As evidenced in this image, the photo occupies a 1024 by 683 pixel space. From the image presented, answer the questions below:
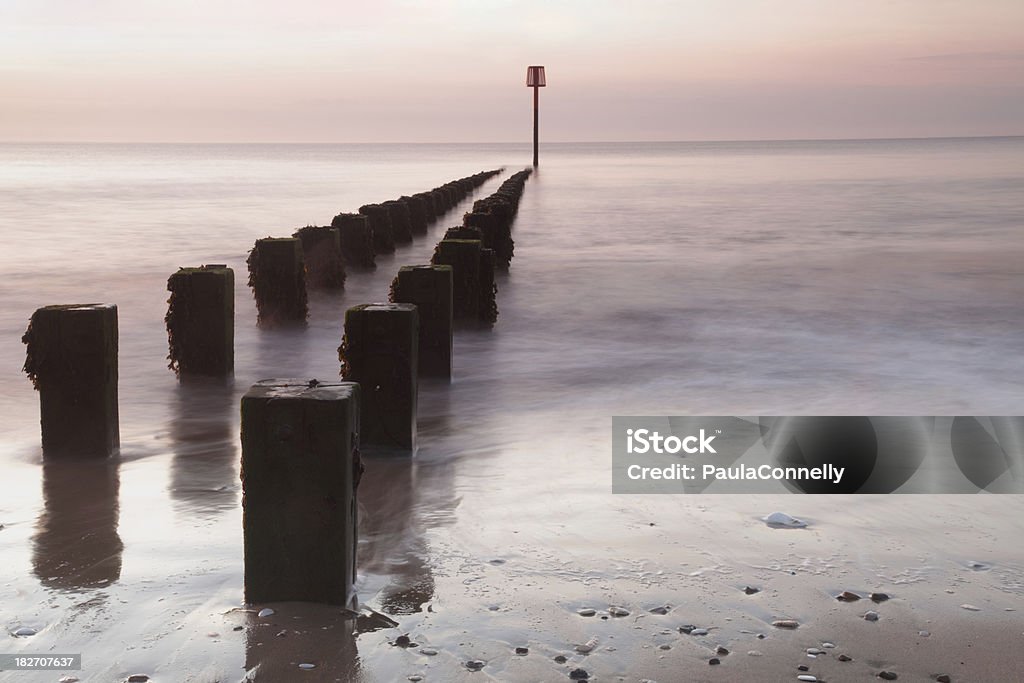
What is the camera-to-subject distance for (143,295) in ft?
41.1

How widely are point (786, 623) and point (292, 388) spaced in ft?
5.24

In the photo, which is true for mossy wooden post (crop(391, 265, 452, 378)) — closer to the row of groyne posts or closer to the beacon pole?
the row of groyne posts

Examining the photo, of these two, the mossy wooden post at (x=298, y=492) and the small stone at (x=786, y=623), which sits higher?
the mossy wooden post at (x=298, y=492)

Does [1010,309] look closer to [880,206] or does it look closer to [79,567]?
[79,567]

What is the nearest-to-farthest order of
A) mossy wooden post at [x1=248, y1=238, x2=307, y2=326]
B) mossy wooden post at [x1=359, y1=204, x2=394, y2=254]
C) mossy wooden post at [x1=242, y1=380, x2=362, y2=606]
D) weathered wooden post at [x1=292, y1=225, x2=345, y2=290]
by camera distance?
mossy wooden post at [x1=242, y1=380, x2=362, y2=606]
mossy wooden post at [x1=248, y1=238, x2=307, y2=326]
weathered wooden post at [x1=292, y1=225, x2=345, y2=290]
mossy wooden post at [x1=359, y1=204, x2=394, y2=254]

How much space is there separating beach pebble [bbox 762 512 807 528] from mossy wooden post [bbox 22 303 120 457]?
283 cm

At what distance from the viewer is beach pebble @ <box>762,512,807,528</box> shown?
13.7 ft

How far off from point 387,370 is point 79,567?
1694 mm

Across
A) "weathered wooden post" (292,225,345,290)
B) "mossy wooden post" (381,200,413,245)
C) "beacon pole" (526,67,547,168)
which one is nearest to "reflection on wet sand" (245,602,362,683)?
"weathered wooden post" (292,225,345,290)

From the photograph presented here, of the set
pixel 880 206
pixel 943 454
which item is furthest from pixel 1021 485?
pixel 880 206

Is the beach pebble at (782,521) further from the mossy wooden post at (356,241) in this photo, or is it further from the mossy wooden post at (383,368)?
the mossy wooden post at (356,241)

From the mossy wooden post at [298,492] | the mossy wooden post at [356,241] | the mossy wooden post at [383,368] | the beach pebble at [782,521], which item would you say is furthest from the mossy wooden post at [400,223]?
the mossy wooden post at [298,492]

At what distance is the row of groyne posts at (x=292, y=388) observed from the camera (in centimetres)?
320

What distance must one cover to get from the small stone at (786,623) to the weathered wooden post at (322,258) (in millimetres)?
8824
